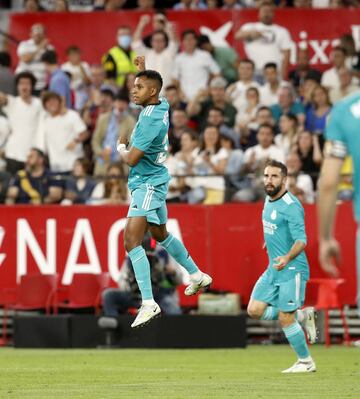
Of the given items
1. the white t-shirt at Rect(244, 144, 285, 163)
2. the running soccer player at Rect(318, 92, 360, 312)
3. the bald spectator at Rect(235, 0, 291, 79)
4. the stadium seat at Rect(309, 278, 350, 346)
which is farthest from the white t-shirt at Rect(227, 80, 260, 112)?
the running soccer player at Rect(318, 92, 360, 312)

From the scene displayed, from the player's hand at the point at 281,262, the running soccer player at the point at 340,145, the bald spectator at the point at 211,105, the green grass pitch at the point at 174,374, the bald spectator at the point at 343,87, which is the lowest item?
the green grass pitch at the point at 174,374

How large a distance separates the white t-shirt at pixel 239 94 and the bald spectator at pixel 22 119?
3176 millimetres

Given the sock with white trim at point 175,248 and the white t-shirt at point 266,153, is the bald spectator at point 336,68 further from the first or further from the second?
the sock with white trim at point 175,248

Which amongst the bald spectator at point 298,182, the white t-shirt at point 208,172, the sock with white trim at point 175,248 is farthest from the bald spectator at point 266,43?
the sock with white trim at point 175,248

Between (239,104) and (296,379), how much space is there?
9.62m

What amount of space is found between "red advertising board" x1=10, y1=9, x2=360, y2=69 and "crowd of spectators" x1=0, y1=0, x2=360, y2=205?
305mm

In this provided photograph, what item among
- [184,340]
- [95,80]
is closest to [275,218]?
[184,340]

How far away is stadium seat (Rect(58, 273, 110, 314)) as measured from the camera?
19734 millimetres

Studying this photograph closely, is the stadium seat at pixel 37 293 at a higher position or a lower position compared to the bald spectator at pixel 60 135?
lower

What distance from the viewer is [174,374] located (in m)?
13.5

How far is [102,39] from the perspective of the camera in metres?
24.5

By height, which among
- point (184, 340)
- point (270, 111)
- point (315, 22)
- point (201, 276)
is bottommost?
point (184, 340)

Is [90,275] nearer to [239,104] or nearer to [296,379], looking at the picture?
[239,104]

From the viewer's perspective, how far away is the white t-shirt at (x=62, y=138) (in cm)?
2120
